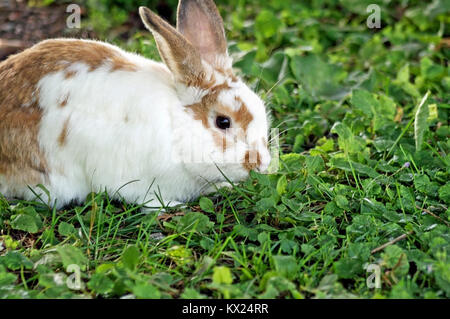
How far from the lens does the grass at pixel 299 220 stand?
291 centimetres

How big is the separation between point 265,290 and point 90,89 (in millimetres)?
1436

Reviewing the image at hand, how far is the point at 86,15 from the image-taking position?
19.9 feet

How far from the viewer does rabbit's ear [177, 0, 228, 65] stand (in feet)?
12.3

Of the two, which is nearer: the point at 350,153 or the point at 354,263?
the point at 354,263

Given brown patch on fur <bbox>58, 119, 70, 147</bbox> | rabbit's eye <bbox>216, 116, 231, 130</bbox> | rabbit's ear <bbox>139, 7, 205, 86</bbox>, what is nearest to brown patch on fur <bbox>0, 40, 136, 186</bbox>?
brown patch on fur <bbox>58, 119, 70, 147</bbox>

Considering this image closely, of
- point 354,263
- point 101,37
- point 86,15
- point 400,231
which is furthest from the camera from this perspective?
point 86,15

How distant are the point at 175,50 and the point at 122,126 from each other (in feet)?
1.60

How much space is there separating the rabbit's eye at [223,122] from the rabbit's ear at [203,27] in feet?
1.22

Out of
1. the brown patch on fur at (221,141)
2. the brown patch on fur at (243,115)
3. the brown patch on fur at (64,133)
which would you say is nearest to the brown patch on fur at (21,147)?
the brown patch on fur at (64,133)

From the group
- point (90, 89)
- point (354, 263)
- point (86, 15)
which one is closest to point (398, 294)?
point (354, 263)

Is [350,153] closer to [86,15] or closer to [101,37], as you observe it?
[101,37]

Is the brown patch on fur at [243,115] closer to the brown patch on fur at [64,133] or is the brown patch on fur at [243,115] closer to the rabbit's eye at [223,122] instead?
the rabbit's eye at [223,122]

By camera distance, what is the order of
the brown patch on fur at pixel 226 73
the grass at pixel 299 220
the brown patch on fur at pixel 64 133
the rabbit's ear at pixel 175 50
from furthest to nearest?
1. the brown patch on fur at pixel 226 73
2. the brown patch on fur at pixel 64 133
3. the rabbit's ear at pixel 175 50
4. the grass at pixel 299 220

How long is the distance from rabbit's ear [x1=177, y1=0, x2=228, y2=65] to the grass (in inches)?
30.7
